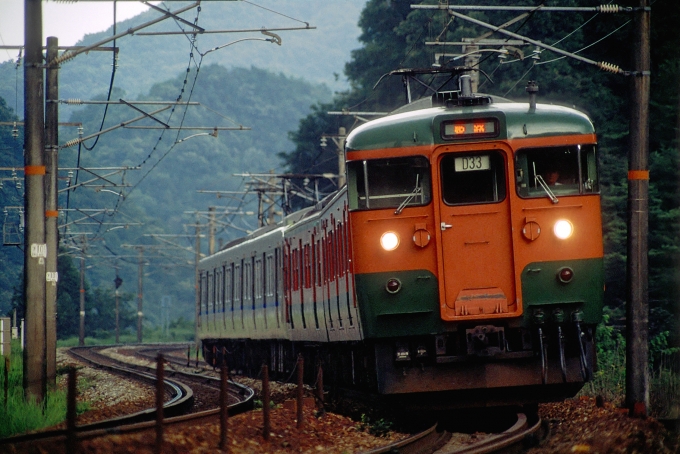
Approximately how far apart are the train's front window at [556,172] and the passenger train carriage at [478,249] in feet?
0.04

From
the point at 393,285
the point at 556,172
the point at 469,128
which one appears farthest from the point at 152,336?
the point at 556,172

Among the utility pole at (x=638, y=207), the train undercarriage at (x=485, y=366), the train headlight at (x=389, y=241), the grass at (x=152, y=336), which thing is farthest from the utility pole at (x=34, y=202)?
the grass at (x=152, y=336)

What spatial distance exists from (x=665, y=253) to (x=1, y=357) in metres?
16.3

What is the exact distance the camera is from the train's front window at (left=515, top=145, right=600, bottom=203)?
12.2 metres

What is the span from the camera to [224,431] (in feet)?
36.6

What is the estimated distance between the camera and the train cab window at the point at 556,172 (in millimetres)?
12180

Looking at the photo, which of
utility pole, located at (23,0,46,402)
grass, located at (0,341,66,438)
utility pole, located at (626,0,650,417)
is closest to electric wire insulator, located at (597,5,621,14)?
utility pole, located at (626,0,650,417)

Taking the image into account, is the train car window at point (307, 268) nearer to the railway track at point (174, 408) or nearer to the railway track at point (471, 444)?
the railway track at point (174, 408)

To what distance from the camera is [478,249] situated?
12.1 meters

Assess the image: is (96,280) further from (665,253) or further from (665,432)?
(665,432)

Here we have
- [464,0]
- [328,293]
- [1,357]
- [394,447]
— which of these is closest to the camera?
[394,447]

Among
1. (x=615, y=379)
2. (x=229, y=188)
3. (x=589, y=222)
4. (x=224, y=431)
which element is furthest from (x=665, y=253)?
(x=229, y=188)

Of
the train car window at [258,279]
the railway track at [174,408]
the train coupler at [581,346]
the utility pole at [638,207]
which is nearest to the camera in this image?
the railway track at [174,408]

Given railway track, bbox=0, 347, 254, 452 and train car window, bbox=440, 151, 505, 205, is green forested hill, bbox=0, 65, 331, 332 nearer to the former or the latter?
railway track, bbox=0, 347, 254, 452
